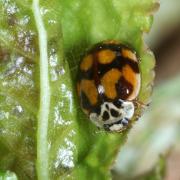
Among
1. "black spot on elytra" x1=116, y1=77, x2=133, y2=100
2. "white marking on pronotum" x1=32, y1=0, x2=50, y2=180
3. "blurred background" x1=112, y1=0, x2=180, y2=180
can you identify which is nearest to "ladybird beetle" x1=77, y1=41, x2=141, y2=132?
"black spot on elytra" x1=116, y1=77, x2=133, y2=100

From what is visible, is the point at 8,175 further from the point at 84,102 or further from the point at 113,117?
the point at 113,117

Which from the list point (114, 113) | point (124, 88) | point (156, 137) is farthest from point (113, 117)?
point (156, 137)

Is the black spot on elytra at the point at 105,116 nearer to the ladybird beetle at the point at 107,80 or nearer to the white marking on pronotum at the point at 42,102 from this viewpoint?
the ladybird beetle at the point at 107,80

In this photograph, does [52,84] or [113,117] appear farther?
[113,117]

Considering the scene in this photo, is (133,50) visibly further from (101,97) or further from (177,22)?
(177,22)

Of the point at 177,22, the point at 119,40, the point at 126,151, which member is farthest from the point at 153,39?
the point at 119,40

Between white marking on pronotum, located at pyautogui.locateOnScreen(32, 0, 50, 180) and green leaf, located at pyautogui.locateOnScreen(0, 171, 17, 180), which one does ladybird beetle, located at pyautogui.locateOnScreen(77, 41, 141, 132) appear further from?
green leaf, located at pyautogui.locateOnScreen(0, 171, 17, 180)

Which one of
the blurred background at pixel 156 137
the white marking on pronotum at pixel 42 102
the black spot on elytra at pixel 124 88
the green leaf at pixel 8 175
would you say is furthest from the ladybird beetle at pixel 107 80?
→ the blurred background at pixel 156 137
